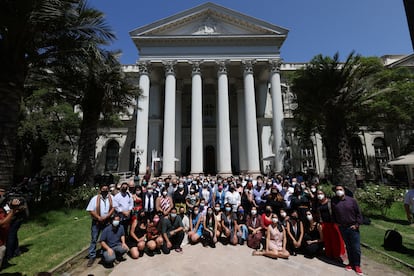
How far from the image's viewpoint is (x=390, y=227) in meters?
→ 7.80

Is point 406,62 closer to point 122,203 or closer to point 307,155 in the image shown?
point 307,155

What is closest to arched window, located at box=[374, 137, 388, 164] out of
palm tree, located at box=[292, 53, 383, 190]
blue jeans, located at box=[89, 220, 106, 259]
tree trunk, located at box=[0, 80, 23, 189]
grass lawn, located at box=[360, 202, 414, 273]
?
palm tree, located at box=[292, 53, 383, 190]

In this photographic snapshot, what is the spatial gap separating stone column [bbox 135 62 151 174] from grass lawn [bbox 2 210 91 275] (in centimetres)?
964

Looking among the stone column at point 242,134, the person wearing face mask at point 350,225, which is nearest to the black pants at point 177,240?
the person wearing face mask at point 350,225

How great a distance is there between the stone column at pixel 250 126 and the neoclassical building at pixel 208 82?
0.30 feet

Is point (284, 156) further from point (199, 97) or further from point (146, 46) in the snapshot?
point (146, 46)

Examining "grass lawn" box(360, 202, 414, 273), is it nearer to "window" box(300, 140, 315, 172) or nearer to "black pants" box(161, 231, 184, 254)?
"black pants" box(161, 231, 184, 254)

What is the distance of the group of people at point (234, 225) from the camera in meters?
4.83

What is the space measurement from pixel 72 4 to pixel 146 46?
1496cm

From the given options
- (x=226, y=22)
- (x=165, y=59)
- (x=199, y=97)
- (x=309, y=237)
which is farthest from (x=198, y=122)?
(x=309, y=237)

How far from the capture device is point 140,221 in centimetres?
651

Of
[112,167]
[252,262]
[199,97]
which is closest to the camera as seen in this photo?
[252,262]

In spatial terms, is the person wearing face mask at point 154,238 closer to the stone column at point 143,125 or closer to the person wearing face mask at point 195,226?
the person wearing face mask at point 195,226

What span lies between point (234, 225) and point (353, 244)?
3114 millimetres
